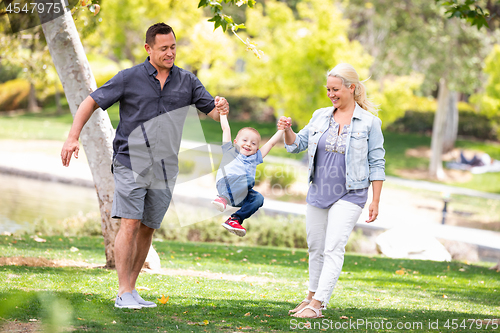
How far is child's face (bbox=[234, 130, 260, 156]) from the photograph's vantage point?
3.98 meters

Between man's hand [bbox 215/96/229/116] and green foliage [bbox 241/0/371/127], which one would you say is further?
green foliage [bbox 241/0/371/127]

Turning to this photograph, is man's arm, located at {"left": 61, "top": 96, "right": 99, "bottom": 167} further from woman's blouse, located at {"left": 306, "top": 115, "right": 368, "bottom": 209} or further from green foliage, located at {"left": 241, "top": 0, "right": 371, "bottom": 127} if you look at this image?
green foliage, located at {"left": 241, "top": 0, "right": 371, "bottom": 127}

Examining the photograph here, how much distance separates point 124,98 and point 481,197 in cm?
2017

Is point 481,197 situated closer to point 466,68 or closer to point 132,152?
point 466,68

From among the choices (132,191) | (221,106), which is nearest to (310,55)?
(221,106)

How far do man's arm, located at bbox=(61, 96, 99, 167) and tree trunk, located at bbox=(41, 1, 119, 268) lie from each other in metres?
1.99

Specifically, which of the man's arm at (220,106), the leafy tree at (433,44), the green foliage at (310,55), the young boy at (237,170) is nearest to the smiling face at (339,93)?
the young boy at (237,170)

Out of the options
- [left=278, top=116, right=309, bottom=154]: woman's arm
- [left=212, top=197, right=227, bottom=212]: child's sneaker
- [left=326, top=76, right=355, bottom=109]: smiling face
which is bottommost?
[left=212, top=197, right=227, bottom=212]: child's sneaker

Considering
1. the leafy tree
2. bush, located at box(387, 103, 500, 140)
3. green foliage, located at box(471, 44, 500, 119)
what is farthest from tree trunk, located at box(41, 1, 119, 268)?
bush, located at box(387, 103, 500, 140)

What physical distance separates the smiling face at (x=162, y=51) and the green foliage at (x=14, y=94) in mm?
35287

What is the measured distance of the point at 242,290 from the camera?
5219 millimetres

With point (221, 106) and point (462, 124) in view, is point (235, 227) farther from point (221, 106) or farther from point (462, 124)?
point (462, 124)

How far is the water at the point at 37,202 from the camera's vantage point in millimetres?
12309

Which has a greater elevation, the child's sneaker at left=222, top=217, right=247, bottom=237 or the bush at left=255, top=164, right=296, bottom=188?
the bush at left=255, top=164, right=296, bottom=188
